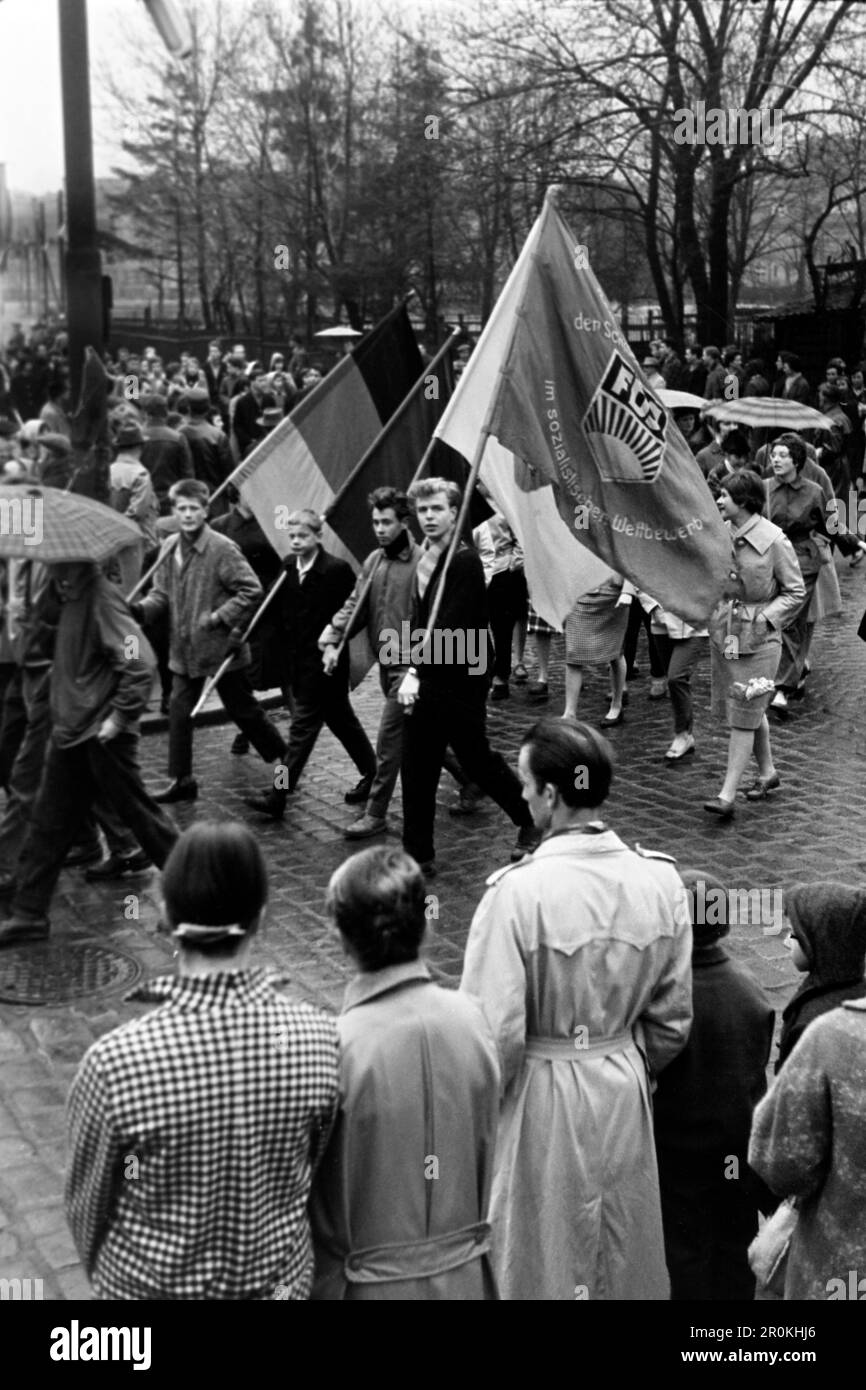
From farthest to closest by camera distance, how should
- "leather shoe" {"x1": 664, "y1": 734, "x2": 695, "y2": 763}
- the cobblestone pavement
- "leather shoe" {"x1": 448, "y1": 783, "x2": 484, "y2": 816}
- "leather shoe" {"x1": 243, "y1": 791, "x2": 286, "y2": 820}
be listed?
"leather shoe" {"x1": 664, "y1": 734, "x2": 695, "y2": 763}
"leather shoe" {"x1": 448, "y1": 783, "x2": 484, "y2": 816}
"leather shoe" {"x1": 243, "y1": 791, "x2": 286, "y2": 820}
the cobblestone pavement

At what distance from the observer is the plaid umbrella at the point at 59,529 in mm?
6699

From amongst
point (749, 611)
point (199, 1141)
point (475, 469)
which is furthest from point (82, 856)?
point (199, 1141)

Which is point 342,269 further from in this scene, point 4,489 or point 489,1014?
point 489,1014

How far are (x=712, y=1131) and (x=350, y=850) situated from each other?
480 cm

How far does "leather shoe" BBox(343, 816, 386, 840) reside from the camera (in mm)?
8867

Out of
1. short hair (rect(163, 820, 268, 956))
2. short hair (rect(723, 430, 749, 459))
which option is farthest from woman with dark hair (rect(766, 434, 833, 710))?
short hair (rect(163, 820, 268, 956))

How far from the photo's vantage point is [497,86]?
29.5m

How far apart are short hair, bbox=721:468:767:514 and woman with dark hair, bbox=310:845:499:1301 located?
6.12m

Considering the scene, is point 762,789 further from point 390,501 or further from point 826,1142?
point 826,1142

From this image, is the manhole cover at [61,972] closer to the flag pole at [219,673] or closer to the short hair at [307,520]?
the flag pole at [219,673]

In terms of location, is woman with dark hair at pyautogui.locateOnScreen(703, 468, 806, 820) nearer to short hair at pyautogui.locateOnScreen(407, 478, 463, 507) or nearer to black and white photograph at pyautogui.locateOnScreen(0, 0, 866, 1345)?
black and white photograph at pyautogui.locateOnScreen(0, 0, 866, 1345)

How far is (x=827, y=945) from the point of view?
3.85 metres

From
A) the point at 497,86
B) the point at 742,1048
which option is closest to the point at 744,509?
the point at 742,1048
